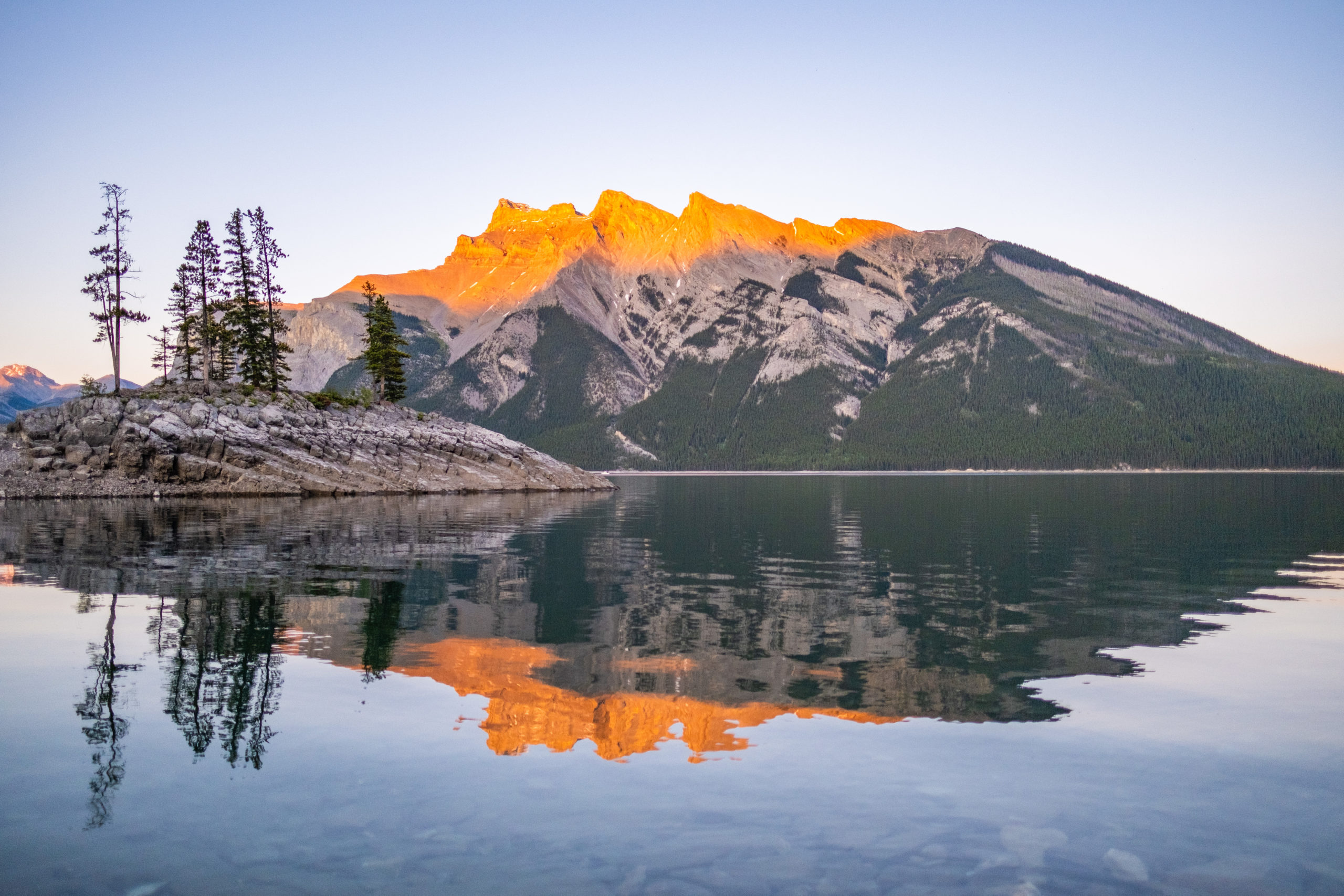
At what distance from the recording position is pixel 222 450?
8988cm

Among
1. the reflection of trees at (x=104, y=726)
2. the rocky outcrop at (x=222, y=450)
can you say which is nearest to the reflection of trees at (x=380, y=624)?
the reflection of trees at (x=104, y=726)

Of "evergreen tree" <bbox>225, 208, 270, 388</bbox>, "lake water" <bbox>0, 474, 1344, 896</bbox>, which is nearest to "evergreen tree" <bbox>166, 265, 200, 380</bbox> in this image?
"evergreen tree" <bbox>225, 208, 270, 388</bbox>

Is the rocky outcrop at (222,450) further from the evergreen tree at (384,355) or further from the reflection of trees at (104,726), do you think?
→ the reflection of trees at (104,726)

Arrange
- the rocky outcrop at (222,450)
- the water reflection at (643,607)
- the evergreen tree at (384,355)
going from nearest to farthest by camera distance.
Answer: the water reflection at (643,607) → the rocky outcrop at (222,450) → the evergreen tree at (384,355)

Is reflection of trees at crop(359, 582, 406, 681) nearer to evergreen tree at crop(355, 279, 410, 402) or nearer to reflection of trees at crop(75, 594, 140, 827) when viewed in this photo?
reflection of trees at crop(75, 594, 140, 827)

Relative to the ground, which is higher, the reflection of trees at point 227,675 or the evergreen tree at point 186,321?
the evergreen tree at point 186,321

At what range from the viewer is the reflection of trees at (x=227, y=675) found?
14.9 meters

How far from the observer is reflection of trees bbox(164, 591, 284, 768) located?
587 inches

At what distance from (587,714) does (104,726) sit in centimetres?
783

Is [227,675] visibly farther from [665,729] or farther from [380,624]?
[665,729]

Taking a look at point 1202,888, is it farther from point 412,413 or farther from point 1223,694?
point 412,413

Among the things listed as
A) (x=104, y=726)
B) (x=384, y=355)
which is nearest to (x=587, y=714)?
(x=104, y=726)

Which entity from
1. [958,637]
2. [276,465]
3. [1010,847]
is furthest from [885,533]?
[276,465]

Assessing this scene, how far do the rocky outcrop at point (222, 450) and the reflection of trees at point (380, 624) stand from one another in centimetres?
6402
